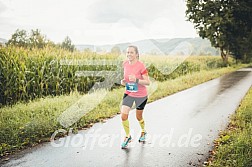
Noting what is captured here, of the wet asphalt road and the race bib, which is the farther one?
the race bib

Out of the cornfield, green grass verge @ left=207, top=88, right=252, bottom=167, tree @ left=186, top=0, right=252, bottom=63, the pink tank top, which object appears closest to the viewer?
green grass verge @ left=207, top=88, right=252, bottom=167

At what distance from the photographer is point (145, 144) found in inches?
194

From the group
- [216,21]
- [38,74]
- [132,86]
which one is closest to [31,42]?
[38,74]

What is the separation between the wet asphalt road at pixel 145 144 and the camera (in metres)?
4.10

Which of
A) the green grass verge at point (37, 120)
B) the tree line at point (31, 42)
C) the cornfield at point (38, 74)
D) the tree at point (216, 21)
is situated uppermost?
the tree at point (216, 21)

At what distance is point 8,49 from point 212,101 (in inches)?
303

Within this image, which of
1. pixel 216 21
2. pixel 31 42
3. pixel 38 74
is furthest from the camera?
pixel 216 21

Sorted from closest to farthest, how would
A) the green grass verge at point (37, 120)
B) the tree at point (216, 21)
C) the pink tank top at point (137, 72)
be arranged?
the pink tank top at point (137, 72) < the green grass verge at point (37, 120) < the tree at point (216, 21)

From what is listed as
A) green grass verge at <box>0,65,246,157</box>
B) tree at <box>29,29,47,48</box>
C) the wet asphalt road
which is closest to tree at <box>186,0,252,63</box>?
the wet asphalt road

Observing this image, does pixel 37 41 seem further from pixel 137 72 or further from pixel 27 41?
pixel 137 72

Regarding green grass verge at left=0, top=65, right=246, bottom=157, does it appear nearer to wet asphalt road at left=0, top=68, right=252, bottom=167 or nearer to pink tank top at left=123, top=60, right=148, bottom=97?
wet asphalt road at left=0, top=68, right=252, bottom=167

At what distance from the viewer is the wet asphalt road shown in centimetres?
410

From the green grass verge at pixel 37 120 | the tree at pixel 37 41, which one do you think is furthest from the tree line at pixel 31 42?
the green grass verge at pixel 37 120

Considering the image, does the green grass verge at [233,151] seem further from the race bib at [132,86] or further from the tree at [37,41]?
the tree at [37,41]
